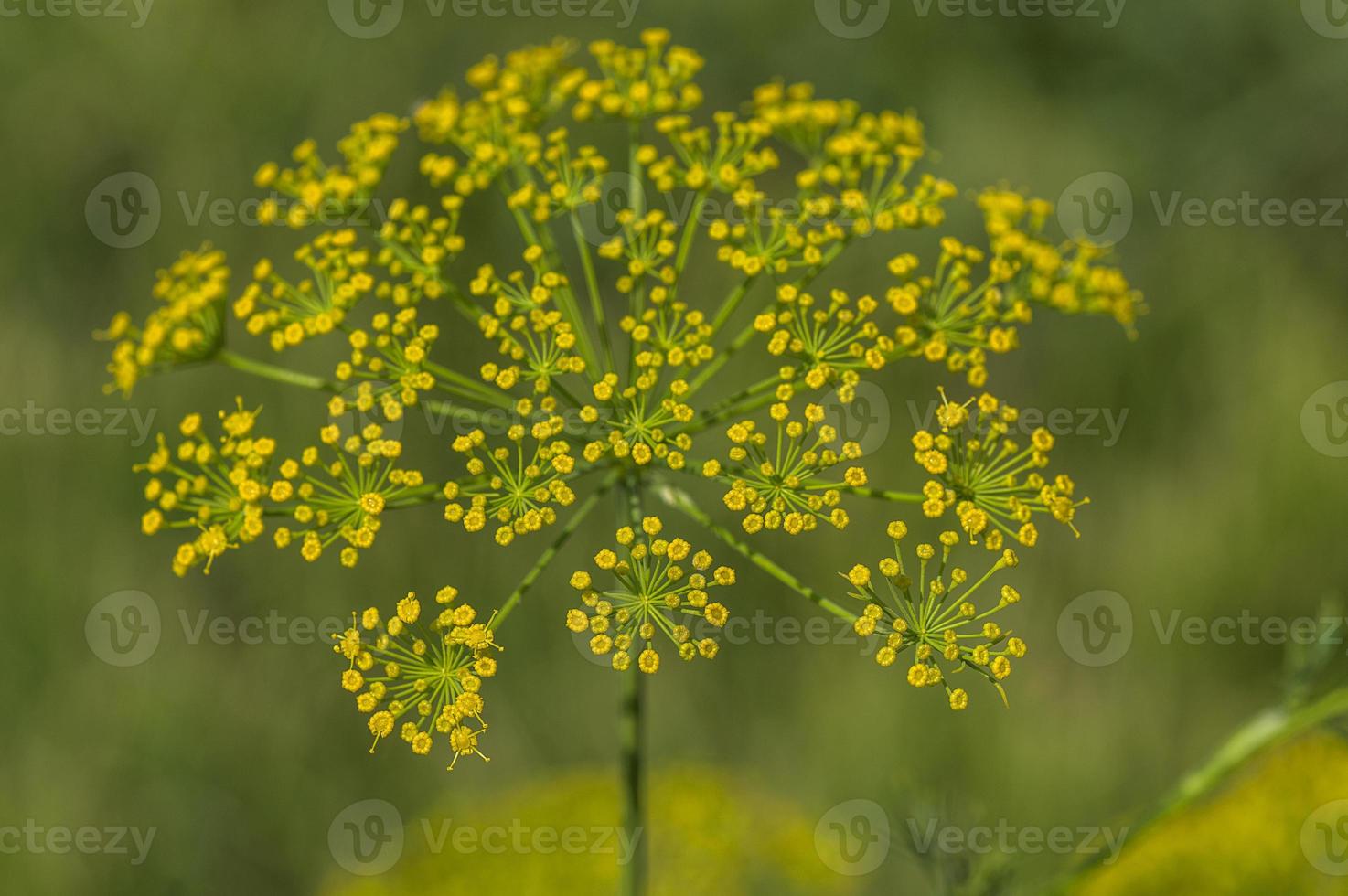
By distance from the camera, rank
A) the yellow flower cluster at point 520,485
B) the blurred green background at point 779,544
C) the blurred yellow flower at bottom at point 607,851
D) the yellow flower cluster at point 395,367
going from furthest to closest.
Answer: the blurred green background at point 779,544 < the blurred yellow flower at bottom at point 607,851 < the yellow flower cluster at point 395,367 < the yellow flower cluster at point 520,485

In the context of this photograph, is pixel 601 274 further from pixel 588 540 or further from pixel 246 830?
pixel 246 830

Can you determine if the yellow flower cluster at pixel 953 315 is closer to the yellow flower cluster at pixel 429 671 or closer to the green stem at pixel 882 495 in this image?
the green stem at pixel 882 495

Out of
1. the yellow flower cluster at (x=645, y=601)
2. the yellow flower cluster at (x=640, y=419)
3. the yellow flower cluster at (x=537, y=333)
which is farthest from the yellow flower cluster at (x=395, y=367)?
the yellow flower cluster at (x=645, y=601)

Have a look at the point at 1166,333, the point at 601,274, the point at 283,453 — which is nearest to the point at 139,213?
the point at 283,453

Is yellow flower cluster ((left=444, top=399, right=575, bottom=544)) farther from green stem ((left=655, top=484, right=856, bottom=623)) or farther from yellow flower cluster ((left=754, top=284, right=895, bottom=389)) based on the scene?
yellow flower cluster ((left=754, top=284, right=895, bottom=389))

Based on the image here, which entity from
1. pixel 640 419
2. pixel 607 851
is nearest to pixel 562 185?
pixel 640 419
